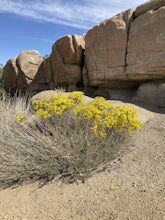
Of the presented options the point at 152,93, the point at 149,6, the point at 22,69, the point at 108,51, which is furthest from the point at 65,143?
the point at 22,69

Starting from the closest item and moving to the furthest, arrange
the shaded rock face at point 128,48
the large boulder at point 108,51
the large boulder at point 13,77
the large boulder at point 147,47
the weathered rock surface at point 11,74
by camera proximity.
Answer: the large boulder at point 147,47, the shaded rock face at point 128,48, the large boulder at point 108,51, the large boulder at point 13,77, the weathered rock surface at point 11,74

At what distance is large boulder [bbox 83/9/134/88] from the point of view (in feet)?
23.6

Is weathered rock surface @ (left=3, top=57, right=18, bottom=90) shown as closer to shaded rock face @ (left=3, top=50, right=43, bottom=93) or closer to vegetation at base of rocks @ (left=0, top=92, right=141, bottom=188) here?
shaded rock face @ (left=3, top=50, right=43, bottom=93)

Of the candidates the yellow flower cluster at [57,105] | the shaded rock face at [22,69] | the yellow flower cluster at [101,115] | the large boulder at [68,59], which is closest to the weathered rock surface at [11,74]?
the shaded rock face at [22,69]

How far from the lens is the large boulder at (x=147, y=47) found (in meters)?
6.27

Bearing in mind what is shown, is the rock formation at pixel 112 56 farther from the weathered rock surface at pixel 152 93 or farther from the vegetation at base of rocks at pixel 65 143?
the vegetation at base of rocks at pixel 65 143

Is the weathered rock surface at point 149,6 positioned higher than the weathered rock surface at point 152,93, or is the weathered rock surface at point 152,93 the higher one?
the weathered rock surface at point 149,6

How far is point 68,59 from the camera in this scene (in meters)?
9.01

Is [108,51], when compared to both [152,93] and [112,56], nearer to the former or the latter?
[112,56]

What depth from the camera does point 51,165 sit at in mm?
Answer: 3377

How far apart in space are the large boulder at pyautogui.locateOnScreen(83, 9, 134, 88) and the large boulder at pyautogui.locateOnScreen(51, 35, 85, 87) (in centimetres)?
69

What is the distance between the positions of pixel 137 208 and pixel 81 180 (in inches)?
38.7

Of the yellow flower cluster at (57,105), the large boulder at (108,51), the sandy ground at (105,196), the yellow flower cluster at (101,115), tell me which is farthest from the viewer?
the large boulder at (108,51)

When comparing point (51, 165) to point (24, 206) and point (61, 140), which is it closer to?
point (61, 140)
